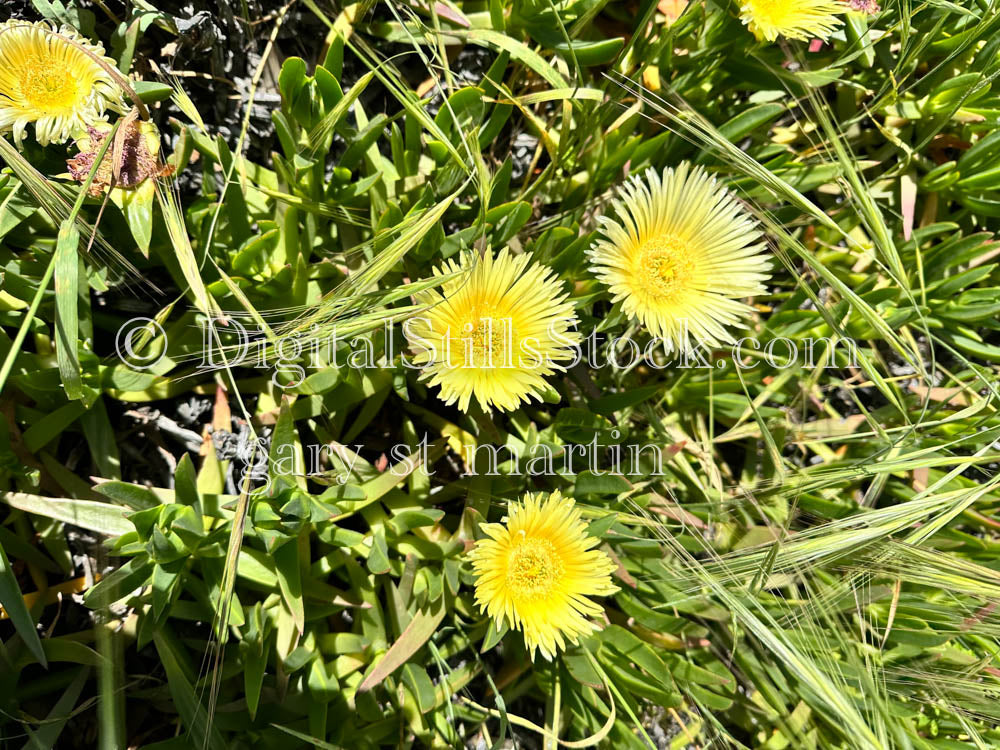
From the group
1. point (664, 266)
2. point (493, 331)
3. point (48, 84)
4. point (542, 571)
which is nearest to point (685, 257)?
point (664, 266)

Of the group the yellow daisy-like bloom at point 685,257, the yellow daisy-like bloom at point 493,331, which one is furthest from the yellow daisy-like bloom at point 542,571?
the yellow daisy-like bloom at point 685,257

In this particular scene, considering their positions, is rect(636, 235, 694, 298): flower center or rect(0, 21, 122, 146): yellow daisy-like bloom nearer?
rect(0, 21, 122, 146): yellow daisy-like bloom

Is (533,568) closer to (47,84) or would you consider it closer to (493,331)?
(493,331)

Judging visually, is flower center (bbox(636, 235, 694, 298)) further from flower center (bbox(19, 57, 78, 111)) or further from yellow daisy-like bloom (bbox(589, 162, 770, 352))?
flower center (bbox(19, 57, 78, 111))

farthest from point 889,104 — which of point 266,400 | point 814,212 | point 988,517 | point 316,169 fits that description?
point 266,400

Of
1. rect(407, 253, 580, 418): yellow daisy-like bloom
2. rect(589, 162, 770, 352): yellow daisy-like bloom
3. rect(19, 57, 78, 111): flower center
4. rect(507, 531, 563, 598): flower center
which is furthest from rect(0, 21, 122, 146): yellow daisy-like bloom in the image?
rect(507, 531, 563, 598): flower center

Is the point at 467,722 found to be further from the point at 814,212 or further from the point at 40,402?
the point at 814,212

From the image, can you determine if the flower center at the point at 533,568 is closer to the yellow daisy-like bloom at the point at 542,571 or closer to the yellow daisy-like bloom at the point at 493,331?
the yellow daisy-like bloom at the point at 542,571
